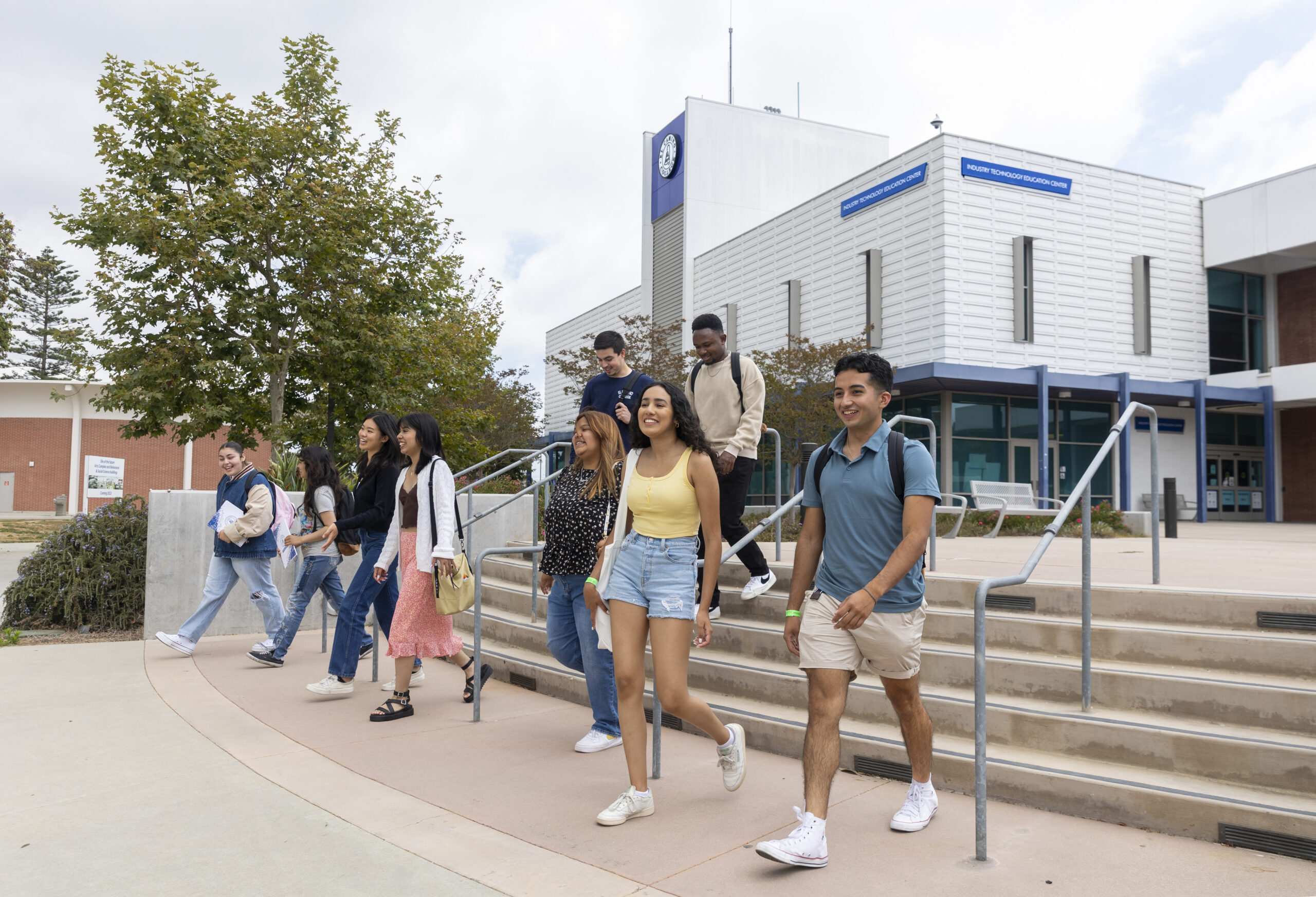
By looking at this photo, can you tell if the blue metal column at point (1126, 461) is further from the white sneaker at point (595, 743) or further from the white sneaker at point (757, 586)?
the white sneaker at point (595, 743)

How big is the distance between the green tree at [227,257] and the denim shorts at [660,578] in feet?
31.6

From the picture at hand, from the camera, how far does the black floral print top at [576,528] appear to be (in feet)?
15.6

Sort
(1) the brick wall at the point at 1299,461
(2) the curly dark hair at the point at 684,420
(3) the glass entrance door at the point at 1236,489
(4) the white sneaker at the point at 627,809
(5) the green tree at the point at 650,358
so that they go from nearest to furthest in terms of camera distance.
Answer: (4) the white sneaker at the point at 627,809 → (2) the curly dark hair at the point at 684,420 → (5) the green tree at the point at 650,358 → (3) the glass entrance door at the point at 1236,489 → (1) the brick wall at the point at 1299,461

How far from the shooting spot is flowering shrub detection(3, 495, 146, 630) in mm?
8977

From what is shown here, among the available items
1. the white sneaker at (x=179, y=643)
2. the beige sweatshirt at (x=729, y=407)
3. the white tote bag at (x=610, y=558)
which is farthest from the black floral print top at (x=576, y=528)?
the white sneaker at (x=179, y=643)

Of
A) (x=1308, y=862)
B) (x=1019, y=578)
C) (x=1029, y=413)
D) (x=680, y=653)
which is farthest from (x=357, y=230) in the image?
(x=1029, y=413)

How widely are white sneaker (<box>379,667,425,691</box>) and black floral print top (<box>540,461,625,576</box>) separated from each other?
90.6 inches

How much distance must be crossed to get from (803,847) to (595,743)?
1.96 metres

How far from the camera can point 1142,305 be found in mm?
23188

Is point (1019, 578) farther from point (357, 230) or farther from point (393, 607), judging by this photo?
point (357, 230)

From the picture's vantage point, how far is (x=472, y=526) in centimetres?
1020

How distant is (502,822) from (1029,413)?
74.6ft

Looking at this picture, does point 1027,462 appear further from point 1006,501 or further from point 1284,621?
point 1284,621

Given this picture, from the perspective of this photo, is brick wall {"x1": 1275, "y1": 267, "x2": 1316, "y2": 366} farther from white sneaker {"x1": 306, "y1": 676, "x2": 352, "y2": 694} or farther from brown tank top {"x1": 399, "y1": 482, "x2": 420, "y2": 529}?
white sneaker {"x1": 306, "y1": 676, "x2": 352, "y2": 694}
